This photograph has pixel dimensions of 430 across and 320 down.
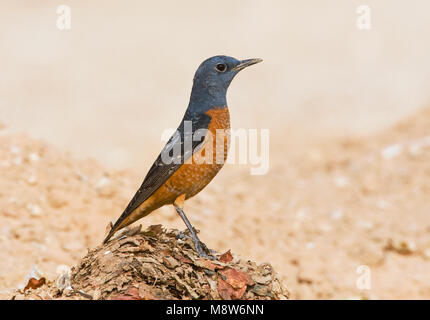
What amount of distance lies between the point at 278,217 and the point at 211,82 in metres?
5.21

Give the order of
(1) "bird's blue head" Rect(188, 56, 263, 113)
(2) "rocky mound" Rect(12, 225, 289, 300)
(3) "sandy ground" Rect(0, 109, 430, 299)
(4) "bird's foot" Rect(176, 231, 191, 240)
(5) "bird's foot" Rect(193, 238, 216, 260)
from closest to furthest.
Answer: (2) "rocky mound" Rect(12, 225, 289, 300), (5) "bird's foot" Rect(193, 238, 216, 260), (4) "bird's foot" Rect(176, 231, 191, 240), (1) "bird's blue head" Rect(188, 56, 263, 113), (3) "sandy ground" Rect(0, 109, 430, 299)

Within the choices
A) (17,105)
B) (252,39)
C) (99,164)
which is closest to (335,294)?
(99,164)

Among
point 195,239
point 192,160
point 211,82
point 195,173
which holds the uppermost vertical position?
point 211,82

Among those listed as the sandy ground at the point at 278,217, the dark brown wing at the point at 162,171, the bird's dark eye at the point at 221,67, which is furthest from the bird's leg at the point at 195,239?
the sandy ground at the point at 278,217

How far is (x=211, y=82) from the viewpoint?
20.9 ft

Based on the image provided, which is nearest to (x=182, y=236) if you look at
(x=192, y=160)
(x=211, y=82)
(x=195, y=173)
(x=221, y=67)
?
(x=195, y=173)

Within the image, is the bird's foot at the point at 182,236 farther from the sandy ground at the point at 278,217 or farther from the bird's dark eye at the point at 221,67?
the sandy ground at the point at 278,217

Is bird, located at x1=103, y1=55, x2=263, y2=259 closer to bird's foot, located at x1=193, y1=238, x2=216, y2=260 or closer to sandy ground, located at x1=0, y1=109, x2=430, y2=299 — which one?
bird's foot, located at x1=193, y1=238, x2=216, y2=260

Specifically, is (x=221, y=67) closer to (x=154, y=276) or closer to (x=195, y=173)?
(x=195, y=173)

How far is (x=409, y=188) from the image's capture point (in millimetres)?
11984

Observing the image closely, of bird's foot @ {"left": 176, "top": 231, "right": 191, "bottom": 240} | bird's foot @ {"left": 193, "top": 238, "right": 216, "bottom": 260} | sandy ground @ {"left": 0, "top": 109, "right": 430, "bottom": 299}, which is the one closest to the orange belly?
bird's foot @ {"left": 176, "top": 231, "right": 191, "bottom": 240}

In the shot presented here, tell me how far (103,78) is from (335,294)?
44.3 ft

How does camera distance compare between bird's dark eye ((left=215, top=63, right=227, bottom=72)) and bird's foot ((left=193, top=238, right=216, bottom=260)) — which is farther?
bird's dark eye ((left=215, top=63, right=227, bottom=72))

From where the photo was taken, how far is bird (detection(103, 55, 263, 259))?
604 cm
